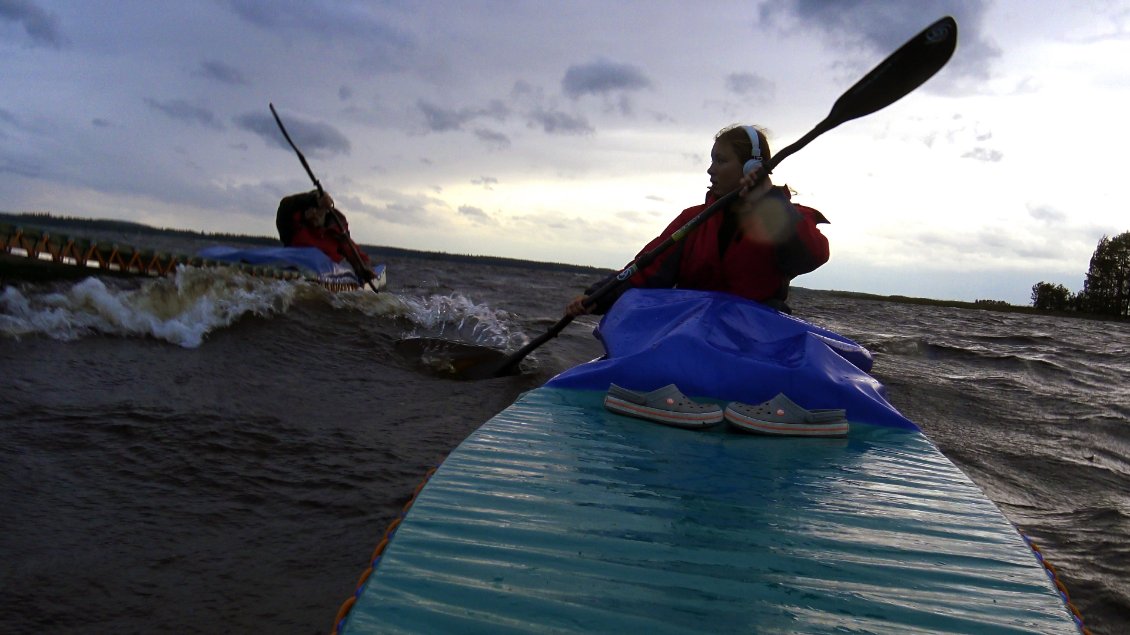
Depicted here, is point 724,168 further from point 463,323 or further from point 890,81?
point 463,323

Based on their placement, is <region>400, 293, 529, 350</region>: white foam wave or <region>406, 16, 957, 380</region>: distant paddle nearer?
<region>406, 16, 957, 380</region>: distant paddle

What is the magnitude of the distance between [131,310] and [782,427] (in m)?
6.29

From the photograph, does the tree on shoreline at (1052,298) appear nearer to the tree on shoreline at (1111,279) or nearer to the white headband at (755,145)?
the tree on shoreline at (1111,279)

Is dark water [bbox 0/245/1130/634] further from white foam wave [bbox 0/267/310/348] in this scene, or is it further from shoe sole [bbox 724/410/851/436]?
shoe sole [bbox 724/410/851/436]

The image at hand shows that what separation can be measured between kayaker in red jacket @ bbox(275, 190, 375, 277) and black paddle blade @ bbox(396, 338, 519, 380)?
4.69m

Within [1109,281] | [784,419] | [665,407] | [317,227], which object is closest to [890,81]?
[784,419]

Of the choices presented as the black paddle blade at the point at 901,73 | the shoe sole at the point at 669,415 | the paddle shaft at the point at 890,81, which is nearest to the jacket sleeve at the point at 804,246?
the paddle shaft at the point at 890,81

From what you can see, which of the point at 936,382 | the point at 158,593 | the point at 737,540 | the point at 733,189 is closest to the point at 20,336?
the point at 158,593

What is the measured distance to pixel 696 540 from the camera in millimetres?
1850

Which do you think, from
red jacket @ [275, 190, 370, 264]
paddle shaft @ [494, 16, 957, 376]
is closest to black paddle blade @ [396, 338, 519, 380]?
paddle shaft @ [494, 16, 957, 376]

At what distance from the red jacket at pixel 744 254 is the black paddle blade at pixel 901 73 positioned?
631mm

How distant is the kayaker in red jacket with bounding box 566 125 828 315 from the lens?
3.97 meters

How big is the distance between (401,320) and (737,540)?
8211 millimetres

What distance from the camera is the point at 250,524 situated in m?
2.78
